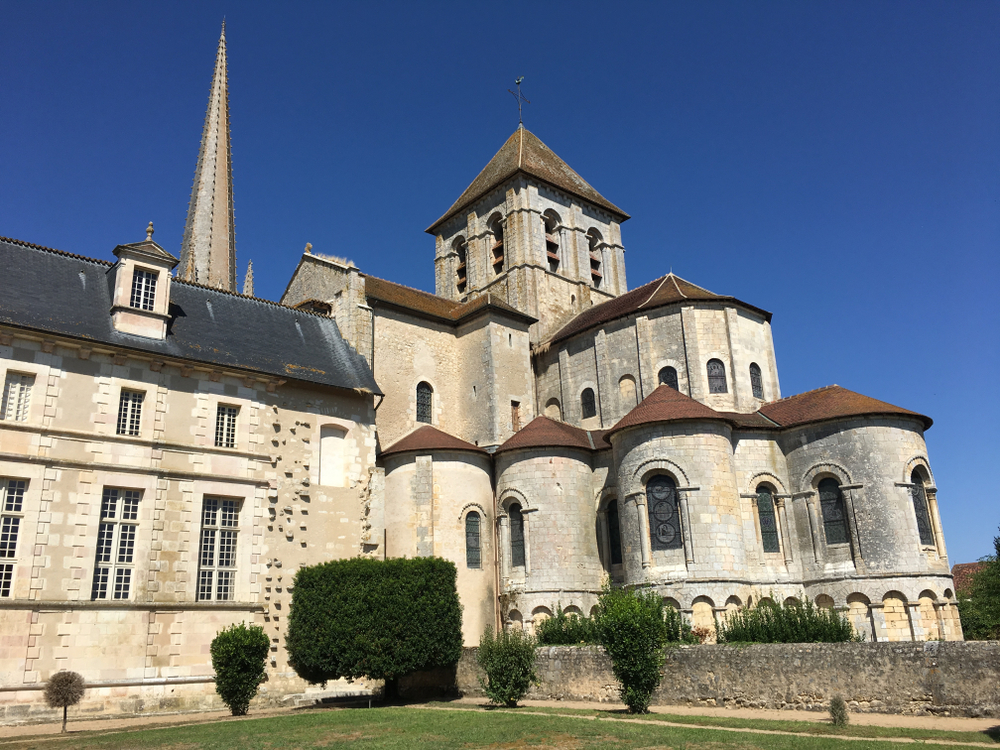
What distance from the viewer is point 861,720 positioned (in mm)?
13062

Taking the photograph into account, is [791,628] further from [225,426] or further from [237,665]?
[225,426]

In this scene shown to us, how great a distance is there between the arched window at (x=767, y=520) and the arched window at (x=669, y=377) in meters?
4.94

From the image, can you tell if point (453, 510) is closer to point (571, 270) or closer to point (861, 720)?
point (861, 720)

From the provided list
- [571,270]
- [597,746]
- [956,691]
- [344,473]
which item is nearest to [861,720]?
[956,691]

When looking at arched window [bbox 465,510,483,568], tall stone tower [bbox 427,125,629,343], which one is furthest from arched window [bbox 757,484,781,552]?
tall stone tower [bbox 427,125,629,343]

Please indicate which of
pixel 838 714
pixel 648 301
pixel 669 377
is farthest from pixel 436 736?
pixel 648 301

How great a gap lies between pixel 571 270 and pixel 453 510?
16.2 meters

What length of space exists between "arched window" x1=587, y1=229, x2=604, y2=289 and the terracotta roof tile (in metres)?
13.9

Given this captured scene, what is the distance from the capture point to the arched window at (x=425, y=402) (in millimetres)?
27969

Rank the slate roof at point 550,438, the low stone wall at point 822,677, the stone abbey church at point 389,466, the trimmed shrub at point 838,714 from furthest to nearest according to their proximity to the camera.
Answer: the slate roof at point 550,438 → the stone abbey church at point 389,466 → the low stone wall at point 822,677 → the trimmed shrub at point 838,714

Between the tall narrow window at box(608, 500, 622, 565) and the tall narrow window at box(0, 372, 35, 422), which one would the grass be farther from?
the tall narrow window at box(608, 500, 622, 565)

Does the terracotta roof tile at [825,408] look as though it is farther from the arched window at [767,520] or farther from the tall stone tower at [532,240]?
the tall stone tower at [532,240]

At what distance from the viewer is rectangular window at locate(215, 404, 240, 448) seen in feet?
69.7

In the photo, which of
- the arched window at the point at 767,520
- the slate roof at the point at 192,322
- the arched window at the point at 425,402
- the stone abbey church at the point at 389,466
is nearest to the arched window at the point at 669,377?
the stone abbey church at the point at 389,466
